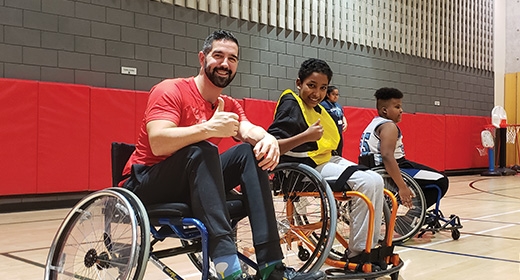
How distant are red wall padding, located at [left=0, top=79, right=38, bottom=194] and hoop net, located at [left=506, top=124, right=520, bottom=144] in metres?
8.89

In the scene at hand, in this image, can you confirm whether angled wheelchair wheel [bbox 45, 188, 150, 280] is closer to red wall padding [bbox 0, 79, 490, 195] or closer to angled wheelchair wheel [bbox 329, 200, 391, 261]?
angled wheelchair wheel [bbox 329, 200, 391, 261]

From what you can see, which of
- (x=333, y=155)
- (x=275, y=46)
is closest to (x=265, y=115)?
(x=275, y=46)

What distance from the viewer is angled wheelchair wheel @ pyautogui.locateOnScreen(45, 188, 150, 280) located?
5.34ft

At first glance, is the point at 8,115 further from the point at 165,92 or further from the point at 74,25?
the point at 165,92

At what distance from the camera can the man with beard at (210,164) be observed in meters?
1.60

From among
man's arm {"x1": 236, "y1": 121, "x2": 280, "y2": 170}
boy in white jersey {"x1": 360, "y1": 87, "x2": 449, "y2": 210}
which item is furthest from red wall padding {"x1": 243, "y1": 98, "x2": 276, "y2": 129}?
man's arm {"x1": 236, "y1": 121, "x2": 280, "y2": 170}

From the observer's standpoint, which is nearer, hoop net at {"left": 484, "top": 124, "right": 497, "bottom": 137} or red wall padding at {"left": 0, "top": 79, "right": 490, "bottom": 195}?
red wall padding at {"left": 0, "top": 79, "right": 490, "bottom": 195}

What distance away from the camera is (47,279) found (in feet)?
5.88

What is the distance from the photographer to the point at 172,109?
178 centimetres

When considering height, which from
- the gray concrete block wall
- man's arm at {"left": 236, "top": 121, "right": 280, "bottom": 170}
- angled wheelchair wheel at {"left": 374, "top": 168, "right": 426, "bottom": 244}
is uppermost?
the gray concrete block wall

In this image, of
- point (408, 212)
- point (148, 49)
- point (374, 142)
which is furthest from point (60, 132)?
point (408, 212)

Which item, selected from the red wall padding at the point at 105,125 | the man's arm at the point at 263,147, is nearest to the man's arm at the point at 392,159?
the man's arm at the point at 263,147

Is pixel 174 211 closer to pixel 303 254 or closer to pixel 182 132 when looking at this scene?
pixel 182 132

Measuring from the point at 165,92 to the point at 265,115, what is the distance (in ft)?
15.6
